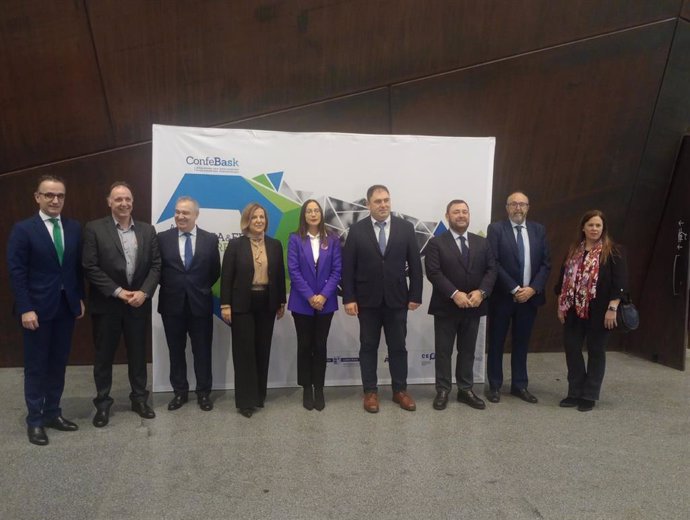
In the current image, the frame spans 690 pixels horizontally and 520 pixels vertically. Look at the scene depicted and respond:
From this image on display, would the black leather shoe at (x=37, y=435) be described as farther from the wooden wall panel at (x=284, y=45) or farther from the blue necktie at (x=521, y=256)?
the blue necktie at (x=521, y=256)

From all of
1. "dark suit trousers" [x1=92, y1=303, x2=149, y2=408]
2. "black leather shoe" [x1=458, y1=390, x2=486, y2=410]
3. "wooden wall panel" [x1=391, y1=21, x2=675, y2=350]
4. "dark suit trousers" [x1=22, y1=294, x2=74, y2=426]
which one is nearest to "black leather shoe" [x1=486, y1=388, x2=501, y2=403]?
"black leather shoe" [x1=458, y1=390, x2=486, y2=410]

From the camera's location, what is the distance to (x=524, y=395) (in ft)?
12.8

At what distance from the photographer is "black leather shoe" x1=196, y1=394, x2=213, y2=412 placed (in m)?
3.63

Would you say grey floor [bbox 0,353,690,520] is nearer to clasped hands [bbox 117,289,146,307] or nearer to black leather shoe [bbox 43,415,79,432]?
black leather shoe [bbox 43,415,79,432]

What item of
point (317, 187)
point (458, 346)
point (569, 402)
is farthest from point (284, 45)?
point (569, 402)

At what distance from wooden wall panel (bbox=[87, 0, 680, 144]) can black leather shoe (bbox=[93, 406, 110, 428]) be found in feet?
7.70

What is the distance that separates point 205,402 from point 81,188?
231cm

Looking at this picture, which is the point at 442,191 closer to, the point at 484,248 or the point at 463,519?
the point at 484,248

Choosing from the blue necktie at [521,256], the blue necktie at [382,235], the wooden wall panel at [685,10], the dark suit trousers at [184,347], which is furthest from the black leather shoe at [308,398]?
the wooden wall panel at [685,10]

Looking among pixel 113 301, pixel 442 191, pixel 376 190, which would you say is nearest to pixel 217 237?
pixel 113 301

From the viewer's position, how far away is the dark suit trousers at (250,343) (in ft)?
11.6

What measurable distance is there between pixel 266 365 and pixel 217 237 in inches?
39.8

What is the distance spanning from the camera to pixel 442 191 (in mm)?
4141

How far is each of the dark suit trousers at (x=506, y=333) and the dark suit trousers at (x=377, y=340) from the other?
0.72 m
